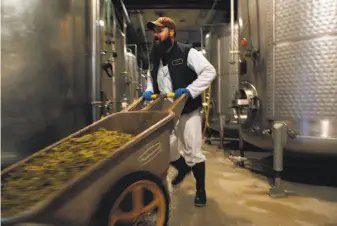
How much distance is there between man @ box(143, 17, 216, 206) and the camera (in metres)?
2.06

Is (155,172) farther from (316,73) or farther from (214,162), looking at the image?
(214,162)

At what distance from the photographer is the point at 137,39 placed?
8.91 m

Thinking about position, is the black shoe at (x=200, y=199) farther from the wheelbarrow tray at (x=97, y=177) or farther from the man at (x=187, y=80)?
the wheelbarrow tray at (x=97, y=177)

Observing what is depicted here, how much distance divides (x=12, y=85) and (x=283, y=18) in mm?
2094

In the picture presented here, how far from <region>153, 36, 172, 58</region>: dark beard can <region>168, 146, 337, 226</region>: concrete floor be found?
111 centimetres

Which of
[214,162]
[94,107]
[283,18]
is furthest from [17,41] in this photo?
[214,162]

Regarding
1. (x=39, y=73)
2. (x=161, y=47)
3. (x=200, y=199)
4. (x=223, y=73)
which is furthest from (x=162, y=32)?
(x=223, y=73)

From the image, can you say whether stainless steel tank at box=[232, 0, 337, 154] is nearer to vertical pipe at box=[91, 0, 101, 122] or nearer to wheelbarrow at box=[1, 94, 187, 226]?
wheelbarrow at box=[1, 94, 187, 226]

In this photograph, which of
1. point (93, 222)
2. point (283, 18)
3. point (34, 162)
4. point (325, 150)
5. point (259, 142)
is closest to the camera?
point (93, 222)

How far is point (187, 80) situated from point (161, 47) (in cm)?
31

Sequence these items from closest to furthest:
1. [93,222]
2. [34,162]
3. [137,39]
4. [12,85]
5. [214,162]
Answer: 1. [93,222]
2. [34,162]
3. [12,85]
4. [214,162]
5. [137,39]

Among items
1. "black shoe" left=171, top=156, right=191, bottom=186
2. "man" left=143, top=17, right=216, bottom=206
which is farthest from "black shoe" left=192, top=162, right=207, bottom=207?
"black shoe" left=171, top=156, right=191, bottom=186

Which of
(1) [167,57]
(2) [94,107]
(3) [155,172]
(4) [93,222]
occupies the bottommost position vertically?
(4) [93,222]

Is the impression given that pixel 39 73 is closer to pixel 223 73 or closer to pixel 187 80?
pixel 187 80
